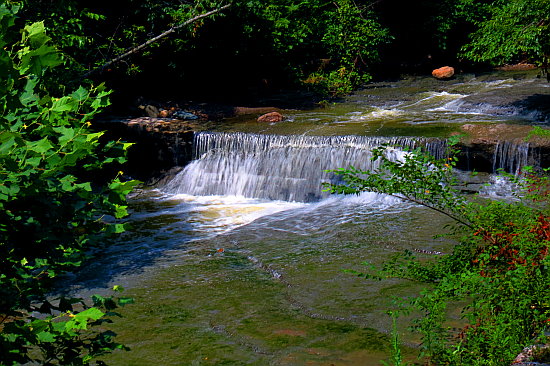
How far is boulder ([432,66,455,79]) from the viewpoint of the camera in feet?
70.8

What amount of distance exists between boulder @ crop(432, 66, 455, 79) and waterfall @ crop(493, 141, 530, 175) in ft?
34.5

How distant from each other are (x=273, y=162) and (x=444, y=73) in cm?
1107

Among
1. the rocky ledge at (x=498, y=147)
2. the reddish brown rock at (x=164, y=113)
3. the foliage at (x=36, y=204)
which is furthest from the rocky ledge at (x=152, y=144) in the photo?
the foliage at (x=36, y=204)

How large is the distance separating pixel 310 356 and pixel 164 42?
11735 millimetres

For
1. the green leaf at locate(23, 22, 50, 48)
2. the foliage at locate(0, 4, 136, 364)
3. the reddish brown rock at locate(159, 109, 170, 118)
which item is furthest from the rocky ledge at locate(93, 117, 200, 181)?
the green leaf at locate(23, 22, 50, 48)

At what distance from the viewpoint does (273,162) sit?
43.8 ft

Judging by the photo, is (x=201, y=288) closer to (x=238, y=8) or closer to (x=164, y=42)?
(x=238, y=8)

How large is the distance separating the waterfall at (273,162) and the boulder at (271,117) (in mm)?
1834

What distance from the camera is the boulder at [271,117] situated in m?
15.6

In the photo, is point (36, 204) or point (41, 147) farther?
point (36, 204)

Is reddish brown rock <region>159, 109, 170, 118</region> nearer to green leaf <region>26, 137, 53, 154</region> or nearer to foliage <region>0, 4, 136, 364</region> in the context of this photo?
foliage <region>0, 4, 136, 364</region>

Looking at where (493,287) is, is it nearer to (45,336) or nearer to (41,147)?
(45,336)

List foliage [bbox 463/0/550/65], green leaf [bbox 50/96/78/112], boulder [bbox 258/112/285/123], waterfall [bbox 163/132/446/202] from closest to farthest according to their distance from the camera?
green leaf [bbox 50/96/78/112] < foliage [bbox 463/0/550/65] < waterfall [bbox 163/132/446/202] < boulder [bbox 258/112/285/123]

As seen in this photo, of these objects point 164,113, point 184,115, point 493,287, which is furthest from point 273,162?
point 493,287
